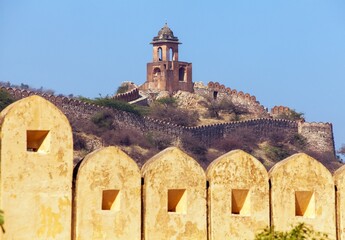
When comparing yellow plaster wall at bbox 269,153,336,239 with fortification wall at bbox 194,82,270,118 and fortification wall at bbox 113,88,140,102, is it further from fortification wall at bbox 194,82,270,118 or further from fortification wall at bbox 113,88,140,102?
fortification wall at bbox 194,82,270,118

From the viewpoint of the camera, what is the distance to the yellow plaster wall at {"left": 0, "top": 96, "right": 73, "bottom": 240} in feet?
51.1

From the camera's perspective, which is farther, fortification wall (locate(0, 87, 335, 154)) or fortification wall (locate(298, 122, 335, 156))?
fortification wall (locate(298, 122, 335, 156))

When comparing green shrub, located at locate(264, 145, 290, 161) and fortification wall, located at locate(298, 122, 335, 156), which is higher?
fortification wall, located at locate(298, 122, 335, 156)

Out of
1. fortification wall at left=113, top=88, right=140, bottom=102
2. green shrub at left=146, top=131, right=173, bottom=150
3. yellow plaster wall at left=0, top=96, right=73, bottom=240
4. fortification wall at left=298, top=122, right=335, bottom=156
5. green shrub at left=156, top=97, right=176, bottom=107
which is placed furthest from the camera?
green shrub at left=156, top=97, right=176, bottom=107

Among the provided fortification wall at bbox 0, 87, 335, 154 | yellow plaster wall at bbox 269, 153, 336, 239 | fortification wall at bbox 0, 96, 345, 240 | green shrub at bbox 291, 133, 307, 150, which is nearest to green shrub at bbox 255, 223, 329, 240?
fortification wall at bbox 0, 96, 345, 240

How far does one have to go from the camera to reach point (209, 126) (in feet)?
258

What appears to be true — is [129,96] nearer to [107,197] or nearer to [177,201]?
[177,201]

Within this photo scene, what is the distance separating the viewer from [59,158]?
1606cm

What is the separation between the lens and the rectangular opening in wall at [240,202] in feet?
56.6

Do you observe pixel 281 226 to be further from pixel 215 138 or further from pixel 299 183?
pixel 215 138

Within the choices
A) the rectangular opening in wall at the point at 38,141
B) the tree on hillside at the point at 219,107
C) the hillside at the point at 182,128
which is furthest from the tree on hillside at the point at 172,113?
the rectangular opening in wall at the point at 38,141

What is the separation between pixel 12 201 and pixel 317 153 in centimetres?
6541

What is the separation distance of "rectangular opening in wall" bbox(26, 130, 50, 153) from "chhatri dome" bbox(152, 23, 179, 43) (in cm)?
7523

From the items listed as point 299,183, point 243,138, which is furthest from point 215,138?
point 299,183
